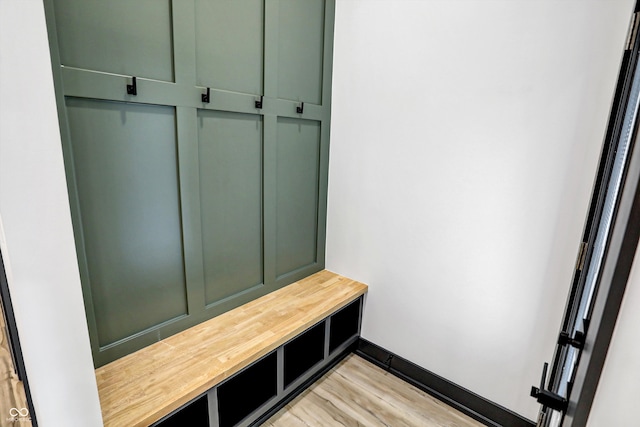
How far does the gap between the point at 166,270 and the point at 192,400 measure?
63cm

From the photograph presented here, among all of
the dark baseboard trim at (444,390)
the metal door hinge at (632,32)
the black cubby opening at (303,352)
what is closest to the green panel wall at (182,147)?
the black cubby opening at (303,352)

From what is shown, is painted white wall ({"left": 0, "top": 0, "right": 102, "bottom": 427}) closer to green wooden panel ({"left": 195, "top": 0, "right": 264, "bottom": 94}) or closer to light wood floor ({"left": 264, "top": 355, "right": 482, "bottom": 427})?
green wooden panel ({"left": 195, "top": 0, "right": 264, "bottom": 94})

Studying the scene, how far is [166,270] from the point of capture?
1640mm

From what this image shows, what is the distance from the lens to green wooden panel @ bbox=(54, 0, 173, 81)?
1197 mm

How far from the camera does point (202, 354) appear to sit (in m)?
1.57

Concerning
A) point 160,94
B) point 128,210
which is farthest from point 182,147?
point 128,210

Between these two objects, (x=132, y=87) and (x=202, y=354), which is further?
(x=202, y=354)

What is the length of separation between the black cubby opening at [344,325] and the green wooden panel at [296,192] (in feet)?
1.54

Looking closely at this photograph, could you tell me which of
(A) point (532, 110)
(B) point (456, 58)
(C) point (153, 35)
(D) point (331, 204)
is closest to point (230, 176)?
(C) point (153, 35)

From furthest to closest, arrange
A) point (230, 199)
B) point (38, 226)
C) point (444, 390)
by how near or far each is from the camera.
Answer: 1. point (444, 390)
2. point (230, 199)
3. point (38, 226)

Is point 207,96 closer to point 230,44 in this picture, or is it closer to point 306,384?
point 230,44

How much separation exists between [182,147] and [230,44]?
2.05ft

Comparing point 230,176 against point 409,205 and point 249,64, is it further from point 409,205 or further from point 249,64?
point 409,205

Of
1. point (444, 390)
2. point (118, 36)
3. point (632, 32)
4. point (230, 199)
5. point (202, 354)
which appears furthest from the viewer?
point (444, 390)
